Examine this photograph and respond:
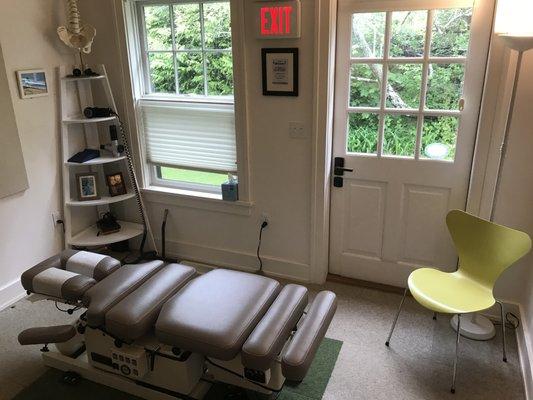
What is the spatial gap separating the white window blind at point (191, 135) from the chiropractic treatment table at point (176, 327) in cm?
115

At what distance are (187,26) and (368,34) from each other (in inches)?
49.2

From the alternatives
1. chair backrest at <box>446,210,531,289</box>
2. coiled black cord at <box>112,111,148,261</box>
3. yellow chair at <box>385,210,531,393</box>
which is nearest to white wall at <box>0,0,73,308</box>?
coiled black cord at <box>112,111,148,261</box>

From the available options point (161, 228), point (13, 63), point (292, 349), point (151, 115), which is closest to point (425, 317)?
point (292, 349)

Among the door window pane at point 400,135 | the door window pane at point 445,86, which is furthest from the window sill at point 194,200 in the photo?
the door window pane at point 445,86

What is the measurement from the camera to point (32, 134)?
3.14m

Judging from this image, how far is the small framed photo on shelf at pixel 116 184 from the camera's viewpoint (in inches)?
141

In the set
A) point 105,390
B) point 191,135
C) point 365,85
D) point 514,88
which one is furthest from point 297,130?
point 105,390

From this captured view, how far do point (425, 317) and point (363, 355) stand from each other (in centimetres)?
57

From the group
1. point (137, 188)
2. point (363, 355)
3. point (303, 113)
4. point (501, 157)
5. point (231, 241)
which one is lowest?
point (363, 355)

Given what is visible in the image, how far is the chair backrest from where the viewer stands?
2.43 meters

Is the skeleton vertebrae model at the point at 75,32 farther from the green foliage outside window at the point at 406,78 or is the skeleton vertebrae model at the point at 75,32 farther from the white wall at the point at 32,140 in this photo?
the green foliage outside window at the point at 406,78

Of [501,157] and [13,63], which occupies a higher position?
[13,63]

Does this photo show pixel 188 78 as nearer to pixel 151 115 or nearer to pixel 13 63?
pixel 151 115

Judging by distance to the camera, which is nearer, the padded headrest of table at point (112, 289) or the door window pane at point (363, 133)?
the padded headrest of table at point (112, 289)
